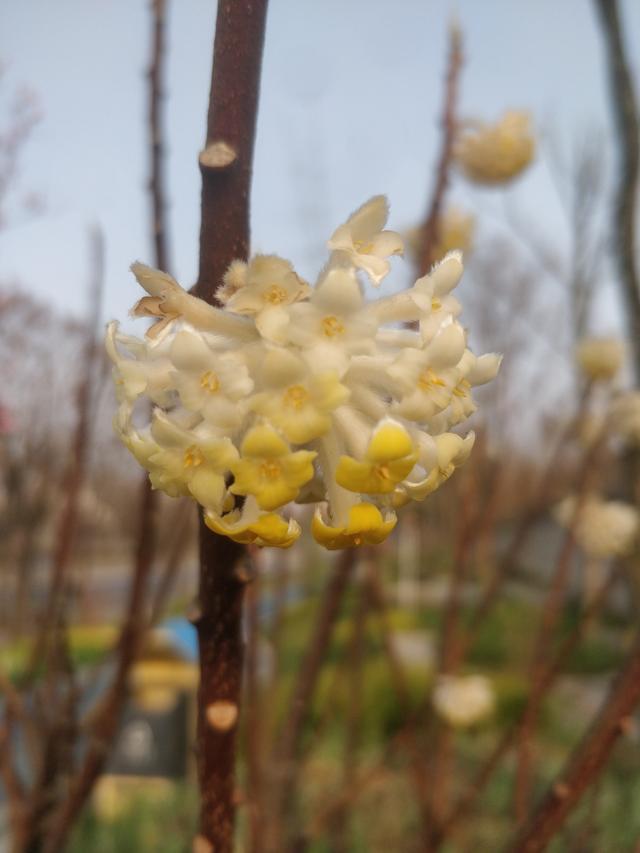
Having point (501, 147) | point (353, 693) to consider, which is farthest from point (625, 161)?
point (353, 693)

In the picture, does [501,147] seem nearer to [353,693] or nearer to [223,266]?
[353,693]

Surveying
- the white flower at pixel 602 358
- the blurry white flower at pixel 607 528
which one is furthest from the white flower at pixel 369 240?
the blurry white flower at pixel 607 528

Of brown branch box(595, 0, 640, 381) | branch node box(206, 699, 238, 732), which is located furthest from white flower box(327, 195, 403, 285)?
brown branch box(595, 0, 640, 381)

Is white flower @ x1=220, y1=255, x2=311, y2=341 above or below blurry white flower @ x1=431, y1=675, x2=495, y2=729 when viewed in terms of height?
above

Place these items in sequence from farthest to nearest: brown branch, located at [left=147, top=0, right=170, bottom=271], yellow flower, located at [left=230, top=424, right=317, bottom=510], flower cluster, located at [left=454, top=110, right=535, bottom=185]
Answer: flower cluster, located at [left=454, top=110, right=535, bottom=185] < brown branch, located at [left=147, top=0, right=170, bottom=271] < yellow flower, located at [left=230, top=424, right=317, bottom=510]

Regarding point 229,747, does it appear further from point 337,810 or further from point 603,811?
point 603,811

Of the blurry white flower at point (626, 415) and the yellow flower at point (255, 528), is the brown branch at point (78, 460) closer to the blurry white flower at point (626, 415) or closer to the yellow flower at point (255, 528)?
the yellow flower at point (255, 528)

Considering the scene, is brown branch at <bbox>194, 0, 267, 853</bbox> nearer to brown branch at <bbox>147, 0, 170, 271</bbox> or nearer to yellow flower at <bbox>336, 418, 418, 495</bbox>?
yellow flower at <bbox>336, 418, 418, 495</bbox>

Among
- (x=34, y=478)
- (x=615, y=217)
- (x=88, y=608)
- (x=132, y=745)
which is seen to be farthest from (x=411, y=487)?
(x=88, y=608)
